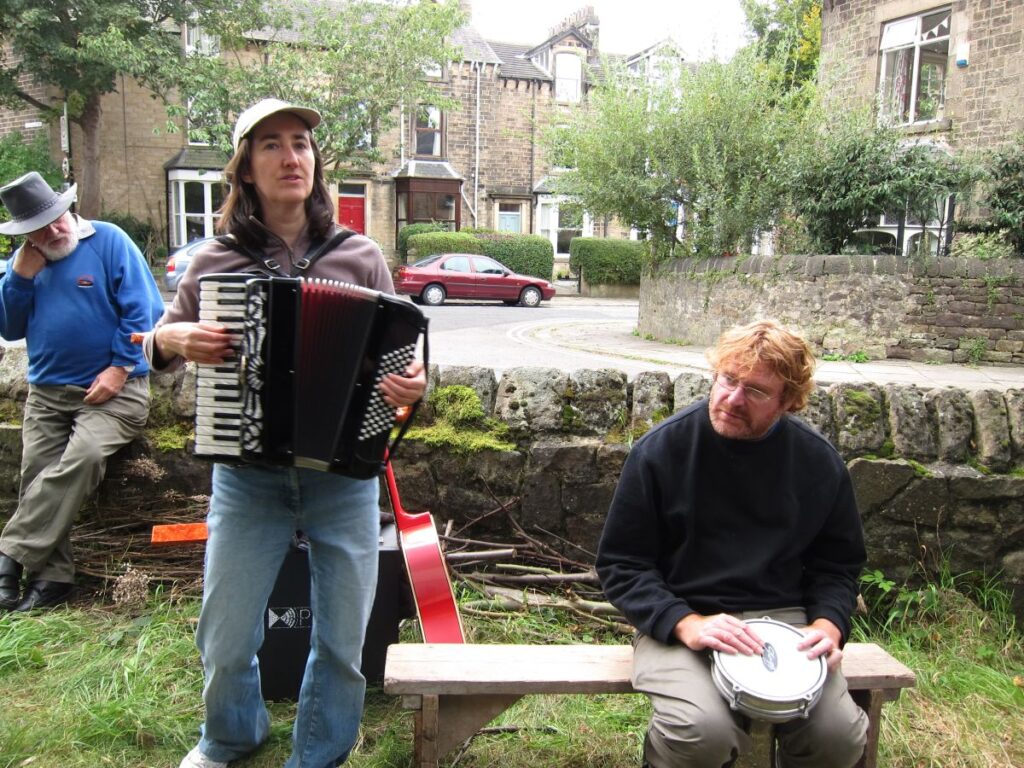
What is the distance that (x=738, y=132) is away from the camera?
1241cm

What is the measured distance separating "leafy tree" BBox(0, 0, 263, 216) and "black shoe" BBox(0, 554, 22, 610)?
64.2 ft

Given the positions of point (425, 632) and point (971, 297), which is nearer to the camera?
point (425, 632)

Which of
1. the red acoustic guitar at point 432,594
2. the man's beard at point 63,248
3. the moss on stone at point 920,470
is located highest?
the man's beard at point 63,248

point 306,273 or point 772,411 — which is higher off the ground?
point 306,273

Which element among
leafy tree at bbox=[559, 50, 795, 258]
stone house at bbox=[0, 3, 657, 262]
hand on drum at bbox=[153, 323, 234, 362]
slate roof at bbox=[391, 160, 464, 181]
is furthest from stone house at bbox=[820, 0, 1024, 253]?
slate roof at bbox=[391, 160, 464, 181]

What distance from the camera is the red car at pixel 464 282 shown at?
69.2 ft

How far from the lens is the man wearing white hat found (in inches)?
140

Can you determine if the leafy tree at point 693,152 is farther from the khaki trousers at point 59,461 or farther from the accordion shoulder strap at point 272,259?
the accordion shoulder strap at point 272,259

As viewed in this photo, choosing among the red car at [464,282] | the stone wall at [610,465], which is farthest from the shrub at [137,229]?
the stone wall at [610,465]

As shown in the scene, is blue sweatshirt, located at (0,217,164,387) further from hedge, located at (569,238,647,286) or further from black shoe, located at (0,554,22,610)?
hedge, located at (569,238,647,286)

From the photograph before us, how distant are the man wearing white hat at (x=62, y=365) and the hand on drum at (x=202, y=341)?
5.74 ft

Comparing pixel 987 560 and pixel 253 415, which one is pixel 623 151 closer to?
pixel 987 560

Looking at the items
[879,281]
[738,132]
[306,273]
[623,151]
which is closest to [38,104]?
[623,151]

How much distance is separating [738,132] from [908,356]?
4.02 metres
